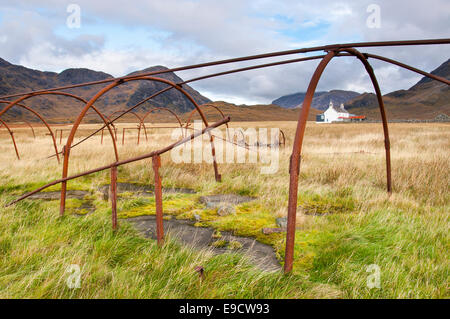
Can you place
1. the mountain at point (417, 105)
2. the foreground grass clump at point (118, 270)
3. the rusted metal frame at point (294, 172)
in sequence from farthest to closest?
the mountain at point (417, 105) → the rusted metal frame at point (294, 172) → the foreground grass clump at point (118, 270)

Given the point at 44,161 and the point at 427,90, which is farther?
the point at 427,90

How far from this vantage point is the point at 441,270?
250 centimetres

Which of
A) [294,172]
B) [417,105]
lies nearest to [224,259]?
[294,172]

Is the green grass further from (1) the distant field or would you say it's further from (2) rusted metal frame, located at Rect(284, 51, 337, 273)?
(2) rusted metal frame, located at Rect(284, 51, 337, 273)

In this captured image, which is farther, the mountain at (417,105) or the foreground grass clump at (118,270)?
the mountain at (417,105)

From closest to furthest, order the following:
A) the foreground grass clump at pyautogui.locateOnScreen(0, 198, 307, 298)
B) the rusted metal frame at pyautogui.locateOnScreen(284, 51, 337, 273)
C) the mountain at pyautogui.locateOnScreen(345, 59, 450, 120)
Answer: the foreground grass clump at pyautogui.locateOnScreen(0, 198, 307, 298) → the rusted metal frame at pyautogui.locateOnScreen(284, 51, 337, 273) → the mountain at pyautogui.locateOnScreen(345, 59, 450, 120)

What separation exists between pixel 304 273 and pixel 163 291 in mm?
1327

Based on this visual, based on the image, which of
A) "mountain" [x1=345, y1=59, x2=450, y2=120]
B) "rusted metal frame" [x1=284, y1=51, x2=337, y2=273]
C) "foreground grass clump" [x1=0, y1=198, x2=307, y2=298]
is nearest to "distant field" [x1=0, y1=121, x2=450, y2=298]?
"foreground grass clump" [x1=0, y1=198, x2=307, y2=298]

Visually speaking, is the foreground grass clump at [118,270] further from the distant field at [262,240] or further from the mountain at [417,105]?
the mountain at [417,105]

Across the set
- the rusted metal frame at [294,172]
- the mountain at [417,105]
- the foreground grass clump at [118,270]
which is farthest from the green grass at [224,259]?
the mountain at [417,105]

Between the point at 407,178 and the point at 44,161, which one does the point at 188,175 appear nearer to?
the point at 407,178
